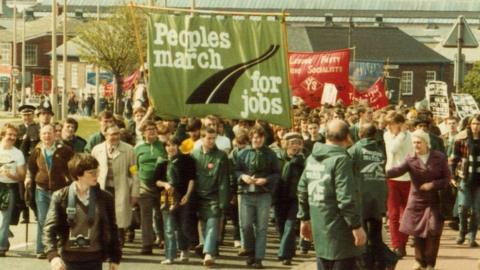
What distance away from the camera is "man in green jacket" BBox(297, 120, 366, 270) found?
459 inches

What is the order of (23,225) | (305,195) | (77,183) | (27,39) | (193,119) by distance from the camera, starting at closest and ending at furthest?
(77,183) → (305,195) → (193,119) → (23,225) → (27,39)

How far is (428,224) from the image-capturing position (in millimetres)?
15445

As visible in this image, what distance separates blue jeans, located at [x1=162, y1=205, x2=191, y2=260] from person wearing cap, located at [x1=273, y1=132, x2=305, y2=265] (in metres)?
1.12

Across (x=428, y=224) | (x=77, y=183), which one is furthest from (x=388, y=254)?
(x=77, y=183)

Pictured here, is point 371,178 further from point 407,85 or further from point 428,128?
point 407,85

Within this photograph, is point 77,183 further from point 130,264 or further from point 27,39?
point 27,39

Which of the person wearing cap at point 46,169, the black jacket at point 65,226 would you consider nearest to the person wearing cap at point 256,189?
the person wearing cap at point 46,169

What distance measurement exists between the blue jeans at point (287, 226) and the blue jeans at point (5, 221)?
3.39m

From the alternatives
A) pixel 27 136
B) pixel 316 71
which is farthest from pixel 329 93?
pixel 27 136

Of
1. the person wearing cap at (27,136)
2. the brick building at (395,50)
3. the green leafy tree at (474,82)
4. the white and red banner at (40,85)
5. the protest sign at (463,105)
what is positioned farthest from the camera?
the green leafy tree at (474,82)

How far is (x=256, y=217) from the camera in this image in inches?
680

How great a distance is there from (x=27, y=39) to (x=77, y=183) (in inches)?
4852

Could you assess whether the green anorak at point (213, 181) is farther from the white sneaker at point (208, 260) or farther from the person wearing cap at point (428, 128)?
the person wearing cap at point (428, 128)

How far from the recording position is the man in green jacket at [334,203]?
11648mm
